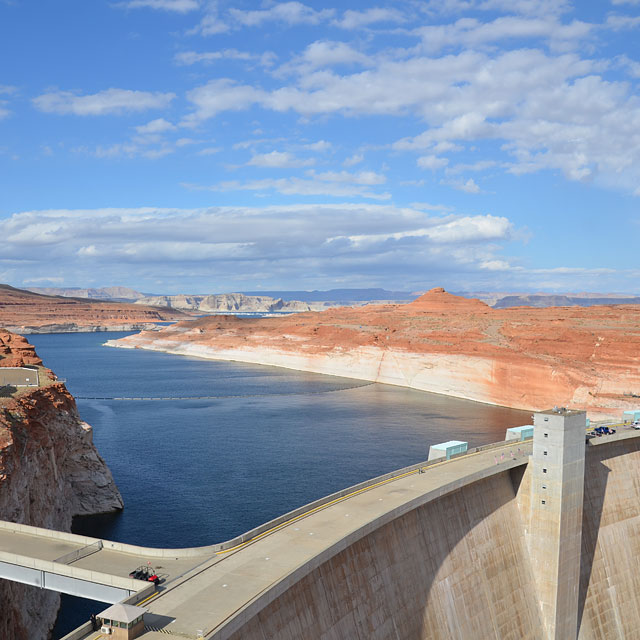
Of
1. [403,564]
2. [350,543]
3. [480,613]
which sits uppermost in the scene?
[350,543]

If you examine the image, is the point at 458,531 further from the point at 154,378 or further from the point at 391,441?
the point at 154,378

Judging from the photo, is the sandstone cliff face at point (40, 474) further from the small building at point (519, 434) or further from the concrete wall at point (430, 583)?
the small building at point (519, 434)

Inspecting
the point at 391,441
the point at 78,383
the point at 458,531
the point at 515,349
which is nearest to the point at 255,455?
the point at 391,441

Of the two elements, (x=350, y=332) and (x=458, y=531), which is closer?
(x=458, y=531)

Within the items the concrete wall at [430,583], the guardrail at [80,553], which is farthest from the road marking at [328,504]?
the guardrail at [80,553]

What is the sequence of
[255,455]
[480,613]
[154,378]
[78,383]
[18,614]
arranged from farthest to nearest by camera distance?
[154,378] < [78,383] < [255,455] < [480,613] < [18,614]

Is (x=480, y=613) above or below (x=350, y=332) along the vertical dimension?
below
